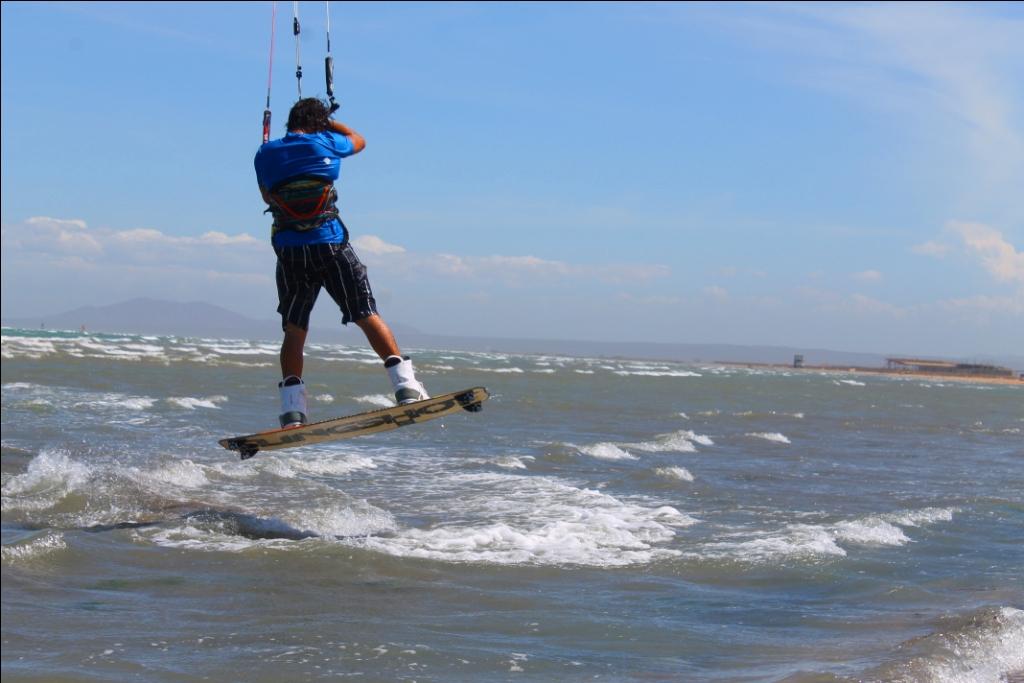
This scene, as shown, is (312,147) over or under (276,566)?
over

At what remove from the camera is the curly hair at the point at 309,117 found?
716cm

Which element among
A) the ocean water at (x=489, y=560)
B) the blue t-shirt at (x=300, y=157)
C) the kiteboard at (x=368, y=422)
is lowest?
the ocean water at (x=489, y=560)

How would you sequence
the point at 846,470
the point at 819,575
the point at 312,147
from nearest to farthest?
the point at 312,147
the point at 819,575
the point at 846,470

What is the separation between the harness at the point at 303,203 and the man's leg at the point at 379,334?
78 cm

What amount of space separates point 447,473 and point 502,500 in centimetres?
259

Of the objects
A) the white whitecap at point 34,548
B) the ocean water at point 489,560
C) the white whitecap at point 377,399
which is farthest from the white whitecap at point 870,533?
the white whitecap at point 377,399

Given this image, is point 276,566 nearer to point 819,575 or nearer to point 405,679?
point 405,679

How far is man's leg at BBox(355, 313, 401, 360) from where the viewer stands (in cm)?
772

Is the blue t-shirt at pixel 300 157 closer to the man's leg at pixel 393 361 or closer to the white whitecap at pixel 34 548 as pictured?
the man's leg at pixel 393 361

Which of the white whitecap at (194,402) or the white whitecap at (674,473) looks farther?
the white whitecap at (194,402)

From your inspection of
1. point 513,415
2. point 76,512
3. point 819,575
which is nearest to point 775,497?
point 819,575

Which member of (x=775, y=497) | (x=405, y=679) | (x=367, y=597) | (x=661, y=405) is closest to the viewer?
(x=405, y=679)

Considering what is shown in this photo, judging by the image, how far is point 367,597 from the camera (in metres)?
8.30

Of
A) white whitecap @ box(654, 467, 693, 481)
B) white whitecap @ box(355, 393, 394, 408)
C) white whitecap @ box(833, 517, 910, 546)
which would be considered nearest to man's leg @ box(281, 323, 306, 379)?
white whitecap @ box(833, 517, 910, 546)
